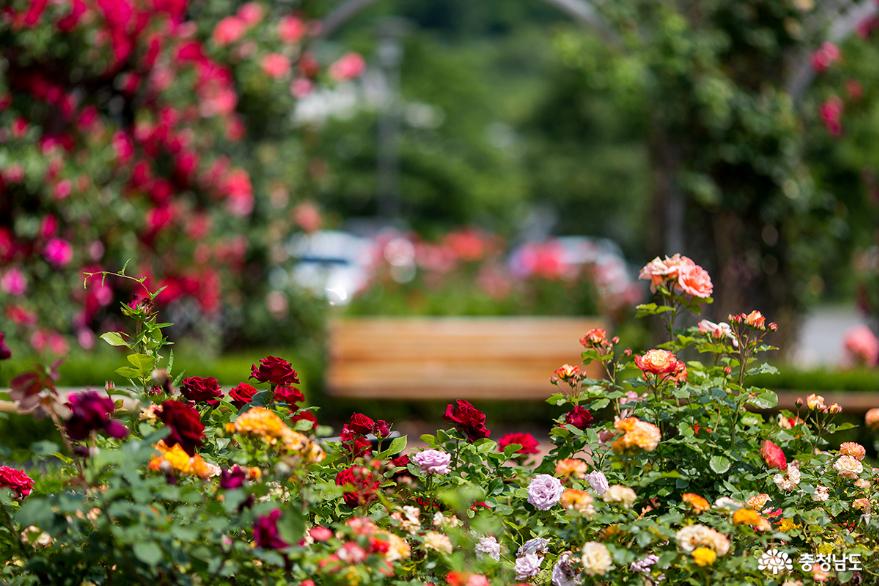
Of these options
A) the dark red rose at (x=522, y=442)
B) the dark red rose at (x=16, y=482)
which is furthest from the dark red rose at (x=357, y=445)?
the dark red rose at (x=16, y=482)

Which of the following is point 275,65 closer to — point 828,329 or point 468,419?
point 468,419

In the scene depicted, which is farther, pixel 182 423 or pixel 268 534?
pixel 182 423

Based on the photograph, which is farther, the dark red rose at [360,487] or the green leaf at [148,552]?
the dark red rose at [360,487]

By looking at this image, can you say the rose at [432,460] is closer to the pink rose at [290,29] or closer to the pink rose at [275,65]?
the pink rose at [275,65]

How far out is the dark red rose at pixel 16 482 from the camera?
99.3 inches

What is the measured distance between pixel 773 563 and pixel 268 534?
102cm

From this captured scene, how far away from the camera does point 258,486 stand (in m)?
2.14

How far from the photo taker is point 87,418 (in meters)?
2.12

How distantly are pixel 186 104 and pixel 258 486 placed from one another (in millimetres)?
5215

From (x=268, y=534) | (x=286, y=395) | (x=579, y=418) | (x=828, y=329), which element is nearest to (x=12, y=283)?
(x=286, y=395)

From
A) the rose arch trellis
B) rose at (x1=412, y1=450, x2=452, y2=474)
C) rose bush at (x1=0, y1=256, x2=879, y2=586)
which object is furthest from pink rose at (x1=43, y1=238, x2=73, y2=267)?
rose at (x1=412, y1=450, x2=452, y2=474)

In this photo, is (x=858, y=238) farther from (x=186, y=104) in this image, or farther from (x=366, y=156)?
(x=366, y=156)

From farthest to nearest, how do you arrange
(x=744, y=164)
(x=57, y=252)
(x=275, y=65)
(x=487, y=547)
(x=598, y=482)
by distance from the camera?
1. (x=275, y=65)
2. (x=744, y=164)
3. (x=57, y=252)
4. (x=598, y=482)
5. (x=487, y=547)

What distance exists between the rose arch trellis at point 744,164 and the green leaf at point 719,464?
4.57 metres
